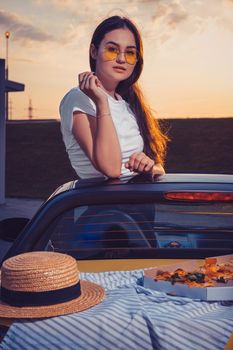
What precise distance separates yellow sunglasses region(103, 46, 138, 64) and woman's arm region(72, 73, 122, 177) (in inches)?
11.6

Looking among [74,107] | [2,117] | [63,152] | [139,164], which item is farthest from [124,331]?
[63,152]

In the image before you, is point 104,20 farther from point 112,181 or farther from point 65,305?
point 65,305

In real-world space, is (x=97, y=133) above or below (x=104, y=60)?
below

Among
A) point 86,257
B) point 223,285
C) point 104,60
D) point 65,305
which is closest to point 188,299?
point 223,285

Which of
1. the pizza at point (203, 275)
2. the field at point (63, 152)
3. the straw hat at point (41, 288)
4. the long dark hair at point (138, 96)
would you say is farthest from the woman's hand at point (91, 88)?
the field at point (63, 152)

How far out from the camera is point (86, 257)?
3.00 meters

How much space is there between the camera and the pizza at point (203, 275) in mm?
2219

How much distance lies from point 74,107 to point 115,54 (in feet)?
1.43

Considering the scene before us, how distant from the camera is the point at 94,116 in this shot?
327cm

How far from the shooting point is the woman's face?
11.4 feet

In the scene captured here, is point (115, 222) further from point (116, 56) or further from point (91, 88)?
point (116, 56)

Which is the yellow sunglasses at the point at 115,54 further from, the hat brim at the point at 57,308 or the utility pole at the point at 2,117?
the utility pole at the point at 2,117

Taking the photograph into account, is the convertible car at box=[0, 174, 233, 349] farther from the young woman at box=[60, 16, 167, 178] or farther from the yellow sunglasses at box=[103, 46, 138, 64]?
the yellow sunglasses at box=[103, 46, 138, 64]

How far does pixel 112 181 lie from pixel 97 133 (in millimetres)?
249
